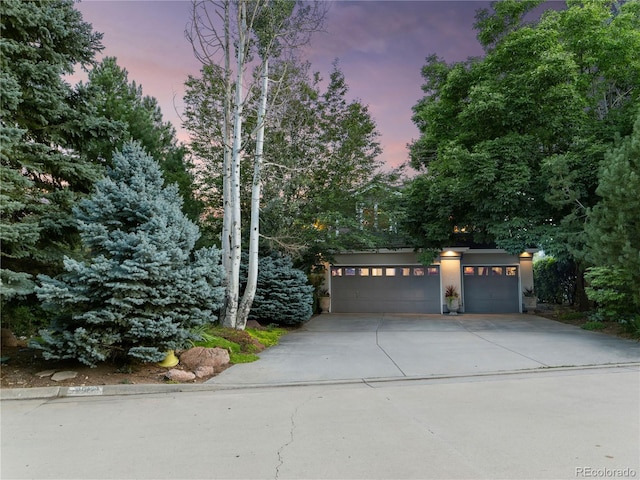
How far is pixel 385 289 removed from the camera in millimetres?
16078

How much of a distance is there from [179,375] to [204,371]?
42cm

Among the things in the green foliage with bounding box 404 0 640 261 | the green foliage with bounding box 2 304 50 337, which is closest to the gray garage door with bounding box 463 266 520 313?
the green foliage with bounding box 404 0 640 261

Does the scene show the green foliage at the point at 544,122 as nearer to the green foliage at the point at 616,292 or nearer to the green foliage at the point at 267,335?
the green foliage at the point at 616,292

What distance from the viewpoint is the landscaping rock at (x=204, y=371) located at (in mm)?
6089

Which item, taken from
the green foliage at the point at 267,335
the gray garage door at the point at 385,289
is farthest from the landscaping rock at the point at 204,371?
the gray garage door at the point at 385,289

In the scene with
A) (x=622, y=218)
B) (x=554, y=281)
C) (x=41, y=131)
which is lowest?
(x=554, y=281)

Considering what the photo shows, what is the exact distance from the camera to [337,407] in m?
4.67

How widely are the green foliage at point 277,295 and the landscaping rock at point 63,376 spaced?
5550 millimetres

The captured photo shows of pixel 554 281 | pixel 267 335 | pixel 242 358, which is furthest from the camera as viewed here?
pixel 554 281

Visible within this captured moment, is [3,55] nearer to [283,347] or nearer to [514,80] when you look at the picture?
[283,347]

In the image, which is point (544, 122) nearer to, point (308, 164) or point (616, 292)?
point (616, 292)

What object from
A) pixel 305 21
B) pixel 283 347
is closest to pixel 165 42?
pixel 305 21

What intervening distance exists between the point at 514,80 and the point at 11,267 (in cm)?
1362

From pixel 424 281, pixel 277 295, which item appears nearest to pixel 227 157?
pixel 277 295
